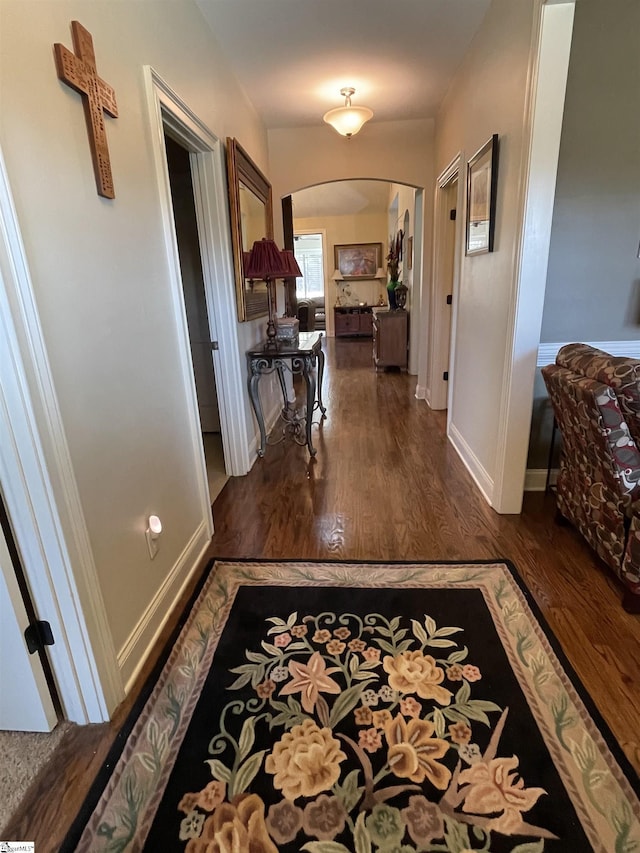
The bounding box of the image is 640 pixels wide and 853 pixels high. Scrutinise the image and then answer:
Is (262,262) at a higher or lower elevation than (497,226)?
lower

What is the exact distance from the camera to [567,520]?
231cm

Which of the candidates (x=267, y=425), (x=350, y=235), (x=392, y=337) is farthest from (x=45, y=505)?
(x=350, y=235)

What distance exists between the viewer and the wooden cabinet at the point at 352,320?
10125 mm

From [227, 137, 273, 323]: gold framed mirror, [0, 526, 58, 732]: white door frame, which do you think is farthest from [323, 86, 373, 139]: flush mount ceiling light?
[0, 526, 58, 732]: white door frame

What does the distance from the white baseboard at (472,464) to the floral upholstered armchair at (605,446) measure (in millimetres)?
610

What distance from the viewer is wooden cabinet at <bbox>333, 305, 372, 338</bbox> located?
10125 millimetres

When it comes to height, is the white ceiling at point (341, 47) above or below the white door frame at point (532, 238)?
above

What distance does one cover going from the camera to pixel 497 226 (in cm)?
246

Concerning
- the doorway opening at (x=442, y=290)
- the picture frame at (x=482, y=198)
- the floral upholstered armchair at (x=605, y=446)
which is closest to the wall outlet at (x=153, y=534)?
the floral upholstered armchair at (x=605, y=446)

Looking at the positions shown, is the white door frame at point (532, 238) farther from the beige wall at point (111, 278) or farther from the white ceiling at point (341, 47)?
the beige wall at point (111, 278)

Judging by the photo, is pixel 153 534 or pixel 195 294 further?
pixel 195 294

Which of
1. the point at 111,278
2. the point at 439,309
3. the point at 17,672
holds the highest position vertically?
the point at 111,278

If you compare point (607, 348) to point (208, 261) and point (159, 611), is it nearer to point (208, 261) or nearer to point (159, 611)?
point (208, 261)

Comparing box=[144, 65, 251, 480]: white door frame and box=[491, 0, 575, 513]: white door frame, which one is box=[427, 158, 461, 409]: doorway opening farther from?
box=[144, 65, 251, 480]: white door frame
